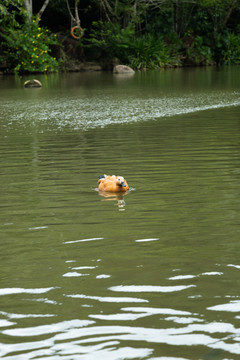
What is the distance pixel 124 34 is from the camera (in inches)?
1503

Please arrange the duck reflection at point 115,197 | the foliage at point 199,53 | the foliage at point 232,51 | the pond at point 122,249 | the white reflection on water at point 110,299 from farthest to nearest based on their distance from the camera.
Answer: the foliage at point 232,51, the foliage at point 199,53, the duck reflection at point 115,197, the white reflection on water at point 110,299, the pond at point 122,249

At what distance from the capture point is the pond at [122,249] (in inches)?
131

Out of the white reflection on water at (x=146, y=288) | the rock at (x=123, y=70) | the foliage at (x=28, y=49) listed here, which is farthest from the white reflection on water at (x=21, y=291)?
the rock at (x=123, y=70)

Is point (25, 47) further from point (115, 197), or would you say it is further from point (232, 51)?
point (115, 197)

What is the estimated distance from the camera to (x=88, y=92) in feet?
72.8

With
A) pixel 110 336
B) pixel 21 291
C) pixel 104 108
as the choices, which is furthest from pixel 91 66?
pixel 110 336

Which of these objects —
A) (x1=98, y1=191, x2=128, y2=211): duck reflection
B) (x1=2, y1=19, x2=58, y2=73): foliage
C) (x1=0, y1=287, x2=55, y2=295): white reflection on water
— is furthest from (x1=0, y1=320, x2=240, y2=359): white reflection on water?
(x1=2, y1=19, x2=58, y2=73): foliage

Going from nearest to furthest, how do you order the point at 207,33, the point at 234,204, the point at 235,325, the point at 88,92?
the point at 235,325, the point at 234,204, the point at 88,92, the point at 207,33

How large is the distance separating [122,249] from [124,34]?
34508 millimetres

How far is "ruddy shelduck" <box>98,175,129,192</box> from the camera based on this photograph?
6722 mm

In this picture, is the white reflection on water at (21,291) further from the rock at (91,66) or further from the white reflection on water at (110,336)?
the rock at (91,66)

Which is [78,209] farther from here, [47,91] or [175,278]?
[47,91]

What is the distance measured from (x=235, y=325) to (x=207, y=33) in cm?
4381

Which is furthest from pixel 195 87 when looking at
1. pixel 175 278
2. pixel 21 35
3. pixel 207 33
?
pixel 207 33
